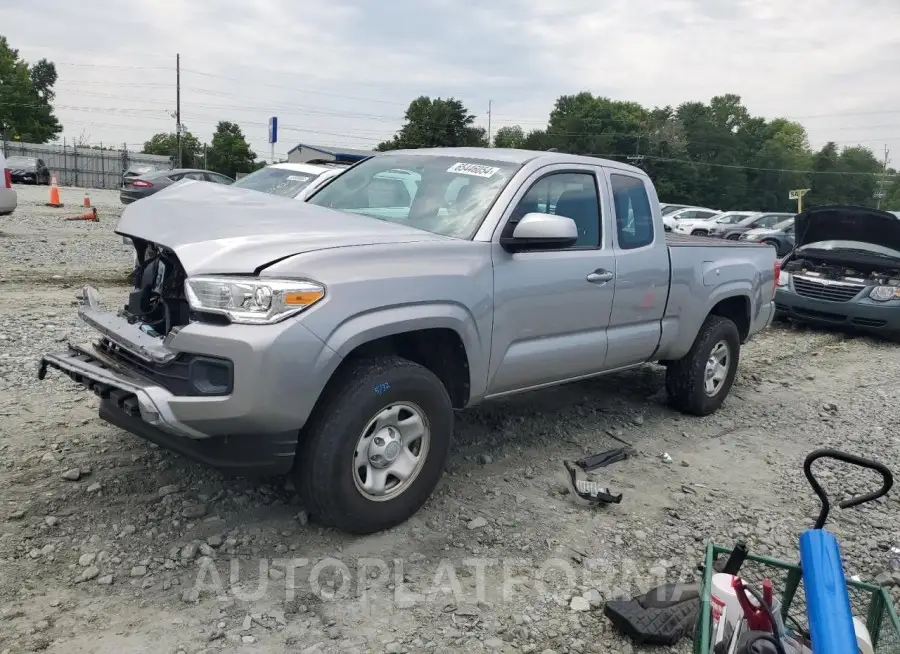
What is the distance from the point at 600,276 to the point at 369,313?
1829mm

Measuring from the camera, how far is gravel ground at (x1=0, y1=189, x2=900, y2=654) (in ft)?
9.60

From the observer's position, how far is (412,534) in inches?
144

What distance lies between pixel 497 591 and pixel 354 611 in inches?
25.0

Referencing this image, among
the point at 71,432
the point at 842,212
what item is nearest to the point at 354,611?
the point at 71,432

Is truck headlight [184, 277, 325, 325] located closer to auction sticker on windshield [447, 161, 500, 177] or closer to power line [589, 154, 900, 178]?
auction sticker on windshield [447, 161, 500, 177]

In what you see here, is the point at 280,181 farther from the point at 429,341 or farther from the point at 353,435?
the point at 353,435

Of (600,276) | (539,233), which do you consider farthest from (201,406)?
(600,276)

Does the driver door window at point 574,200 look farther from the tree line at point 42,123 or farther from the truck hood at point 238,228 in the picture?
the tree line at point 42,123

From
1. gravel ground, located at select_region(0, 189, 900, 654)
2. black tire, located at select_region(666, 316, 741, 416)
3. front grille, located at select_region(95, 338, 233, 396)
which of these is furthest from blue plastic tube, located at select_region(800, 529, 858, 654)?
black tire, located at select_region(666, 316, 741, 416)

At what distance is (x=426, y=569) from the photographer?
339 centimetres

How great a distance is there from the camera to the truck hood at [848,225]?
990 centimetres

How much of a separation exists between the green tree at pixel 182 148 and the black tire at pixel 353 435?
62.9m

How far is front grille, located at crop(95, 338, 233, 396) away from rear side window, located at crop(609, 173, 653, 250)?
2.82 meters

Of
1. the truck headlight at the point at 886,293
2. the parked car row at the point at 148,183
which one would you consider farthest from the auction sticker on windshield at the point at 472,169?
the parked car row at the point at 148,183
